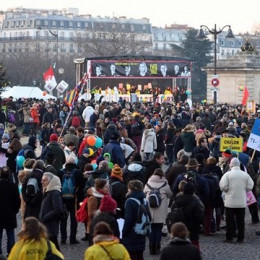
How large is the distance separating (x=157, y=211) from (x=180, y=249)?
5.27m

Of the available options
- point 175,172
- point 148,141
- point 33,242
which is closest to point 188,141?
point 148,141

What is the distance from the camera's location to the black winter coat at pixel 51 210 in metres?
15.3

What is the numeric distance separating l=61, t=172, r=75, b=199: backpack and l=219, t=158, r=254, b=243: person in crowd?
2350mm

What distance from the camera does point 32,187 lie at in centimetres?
1612

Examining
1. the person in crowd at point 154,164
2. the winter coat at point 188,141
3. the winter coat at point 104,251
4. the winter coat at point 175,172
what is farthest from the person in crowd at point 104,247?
the winter coat at point 188,141

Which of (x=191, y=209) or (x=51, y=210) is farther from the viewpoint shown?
(x=51, y=210)

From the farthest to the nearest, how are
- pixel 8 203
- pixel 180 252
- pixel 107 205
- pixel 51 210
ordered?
pixel 8 203 → pixel 51 210 → pixel 107 205 → pixel 180 252

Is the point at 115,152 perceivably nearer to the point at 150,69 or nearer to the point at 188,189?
the point at 188,189

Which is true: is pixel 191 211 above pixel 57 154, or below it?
below

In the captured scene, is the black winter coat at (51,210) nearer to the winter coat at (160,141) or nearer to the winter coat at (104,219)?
the winter coat at (104,219)

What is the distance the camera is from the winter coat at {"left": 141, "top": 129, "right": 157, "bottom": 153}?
2859 centimetres

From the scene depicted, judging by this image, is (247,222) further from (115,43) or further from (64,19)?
(64,19)

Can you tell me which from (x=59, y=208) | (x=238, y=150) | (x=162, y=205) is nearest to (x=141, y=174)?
(x=162, y=205)

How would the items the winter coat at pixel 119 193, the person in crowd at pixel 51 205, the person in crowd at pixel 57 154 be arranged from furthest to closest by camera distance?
the person in crowd at pixel 57 154
the winter coat at pixel 119 193
the person in crowd at pixel 51 205
